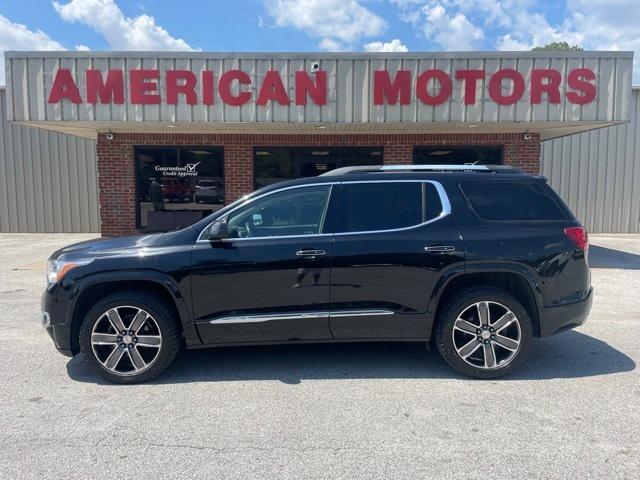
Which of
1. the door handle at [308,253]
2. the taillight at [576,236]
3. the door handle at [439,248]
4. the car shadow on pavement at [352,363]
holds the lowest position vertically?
the car shadow on pavement at [352,363]

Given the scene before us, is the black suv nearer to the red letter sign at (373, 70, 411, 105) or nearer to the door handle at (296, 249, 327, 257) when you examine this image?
the door handle at (296, 249, 327, 257)

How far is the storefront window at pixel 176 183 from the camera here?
11172 mm

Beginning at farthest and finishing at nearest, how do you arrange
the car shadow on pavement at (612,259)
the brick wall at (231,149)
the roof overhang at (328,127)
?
1. the brick wall at (231,149)
2. the car shadow on pavement at (612,259)
3. the roof overhang at (328,127)

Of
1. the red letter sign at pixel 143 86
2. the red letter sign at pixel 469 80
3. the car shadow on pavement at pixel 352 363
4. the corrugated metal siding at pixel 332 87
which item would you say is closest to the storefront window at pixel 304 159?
the corrugated metal siding at pixel 332 87

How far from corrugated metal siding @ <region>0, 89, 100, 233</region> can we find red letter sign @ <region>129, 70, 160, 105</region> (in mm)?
7397

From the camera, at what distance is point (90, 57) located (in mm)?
8789

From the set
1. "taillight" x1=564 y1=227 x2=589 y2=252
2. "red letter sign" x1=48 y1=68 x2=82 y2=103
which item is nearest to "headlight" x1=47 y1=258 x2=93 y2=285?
"taillight" x1=564 y1=227 x2=589 y2=252

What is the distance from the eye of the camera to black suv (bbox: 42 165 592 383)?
3928 mm

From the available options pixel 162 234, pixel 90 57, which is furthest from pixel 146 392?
pixel 90 57

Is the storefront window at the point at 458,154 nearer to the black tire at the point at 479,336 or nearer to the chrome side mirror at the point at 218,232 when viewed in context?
the black tire at the point at 479,336

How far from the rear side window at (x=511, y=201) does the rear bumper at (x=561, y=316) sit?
30.9 inches

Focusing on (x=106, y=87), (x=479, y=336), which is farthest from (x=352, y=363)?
(x=106, y=87)

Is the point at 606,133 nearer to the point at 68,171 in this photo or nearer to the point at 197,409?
the point at 197,409

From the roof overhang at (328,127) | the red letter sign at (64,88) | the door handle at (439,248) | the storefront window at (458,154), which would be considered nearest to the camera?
the door handle at (439,248)
